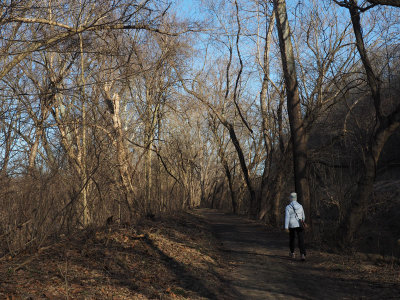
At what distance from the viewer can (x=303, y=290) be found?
6898mm

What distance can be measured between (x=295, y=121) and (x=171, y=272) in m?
7.32

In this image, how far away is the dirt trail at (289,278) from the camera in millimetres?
6676

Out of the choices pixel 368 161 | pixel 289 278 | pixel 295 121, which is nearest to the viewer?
pixel 289 278

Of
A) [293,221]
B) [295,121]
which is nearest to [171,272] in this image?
[293,221]

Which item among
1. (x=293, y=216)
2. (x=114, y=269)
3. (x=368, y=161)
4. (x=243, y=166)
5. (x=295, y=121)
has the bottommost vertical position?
(x=114, y=269)

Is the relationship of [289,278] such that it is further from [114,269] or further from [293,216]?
[114,269]

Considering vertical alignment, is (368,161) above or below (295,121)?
below

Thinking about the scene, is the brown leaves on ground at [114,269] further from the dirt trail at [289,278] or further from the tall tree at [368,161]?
the tall tree at [368,161]

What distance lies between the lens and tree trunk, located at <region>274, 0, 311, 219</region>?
42.3 feet

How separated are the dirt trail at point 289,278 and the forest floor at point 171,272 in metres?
0.02

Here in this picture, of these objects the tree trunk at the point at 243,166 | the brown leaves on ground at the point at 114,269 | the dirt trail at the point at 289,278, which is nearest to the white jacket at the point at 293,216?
the dirt trail at the point at 289,278

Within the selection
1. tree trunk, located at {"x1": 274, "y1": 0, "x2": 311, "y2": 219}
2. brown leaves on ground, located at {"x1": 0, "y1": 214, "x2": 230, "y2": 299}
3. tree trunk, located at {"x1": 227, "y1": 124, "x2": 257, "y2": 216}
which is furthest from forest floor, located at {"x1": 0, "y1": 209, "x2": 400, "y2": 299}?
tree trunk, located at {"x1": 227, "y1": 124, "x2": 257, "y2": 216}

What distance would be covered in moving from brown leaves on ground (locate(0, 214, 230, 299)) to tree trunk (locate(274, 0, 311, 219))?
4.32 meters

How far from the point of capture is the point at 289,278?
7750 mm
